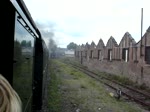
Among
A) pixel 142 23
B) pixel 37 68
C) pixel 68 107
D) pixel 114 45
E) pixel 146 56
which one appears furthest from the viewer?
pixel 114 45

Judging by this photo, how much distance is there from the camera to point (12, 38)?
240 cm

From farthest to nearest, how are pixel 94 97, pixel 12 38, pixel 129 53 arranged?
pixel 129 53 → pixel 94 97 → pixel 12 38

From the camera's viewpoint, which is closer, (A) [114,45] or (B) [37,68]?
(B) [37,68]

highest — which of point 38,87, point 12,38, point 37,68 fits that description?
point 12,38

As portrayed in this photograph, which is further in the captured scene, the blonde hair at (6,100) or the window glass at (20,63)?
the window glass at (20,63)

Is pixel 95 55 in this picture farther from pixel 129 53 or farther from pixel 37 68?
pixel 37 68

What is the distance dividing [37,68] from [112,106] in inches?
200

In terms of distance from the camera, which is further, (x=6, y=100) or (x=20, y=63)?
(x=20, y=63)

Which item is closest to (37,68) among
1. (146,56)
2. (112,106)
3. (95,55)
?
(112,106)

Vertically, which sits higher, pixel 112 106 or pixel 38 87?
pixel 38 87

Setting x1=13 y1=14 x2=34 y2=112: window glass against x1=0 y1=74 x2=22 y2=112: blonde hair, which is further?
x1=13 y1=14 x2=34 y2=112: window glass

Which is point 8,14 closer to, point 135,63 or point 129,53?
point 135,63

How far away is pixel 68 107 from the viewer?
37.3 feet

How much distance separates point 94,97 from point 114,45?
1839 cm
